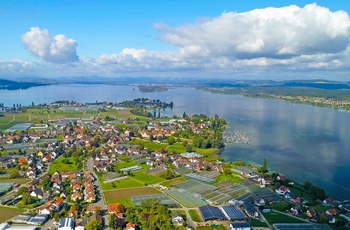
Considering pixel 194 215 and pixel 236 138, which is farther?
pixel 236 138

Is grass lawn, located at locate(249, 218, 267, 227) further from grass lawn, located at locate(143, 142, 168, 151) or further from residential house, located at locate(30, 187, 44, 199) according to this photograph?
grass lawn, located at locate(143, 142, 168, 151)

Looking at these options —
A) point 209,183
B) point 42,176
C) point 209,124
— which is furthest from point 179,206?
point 209,124

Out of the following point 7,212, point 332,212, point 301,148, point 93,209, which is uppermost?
point 301,148

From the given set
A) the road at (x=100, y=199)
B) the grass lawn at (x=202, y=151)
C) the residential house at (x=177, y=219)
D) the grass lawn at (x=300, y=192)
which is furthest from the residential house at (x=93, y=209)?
the grass lawn at (x=202, y=151)

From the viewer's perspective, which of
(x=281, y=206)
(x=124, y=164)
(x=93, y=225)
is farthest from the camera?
(x=124, y=164)

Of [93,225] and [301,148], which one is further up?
[301,148]

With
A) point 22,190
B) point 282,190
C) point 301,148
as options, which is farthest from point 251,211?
point 301,148

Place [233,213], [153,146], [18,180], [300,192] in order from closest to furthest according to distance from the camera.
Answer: [233,213] < [300,192] < [18,180] < [153,146]

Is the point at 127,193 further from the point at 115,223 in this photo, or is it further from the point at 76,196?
the point at 115,223

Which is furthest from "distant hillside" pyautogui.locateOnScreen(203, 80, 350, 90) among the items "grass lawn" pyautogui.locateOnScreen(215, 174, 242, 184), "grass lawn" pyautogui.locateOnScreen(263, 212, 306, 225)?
"grass lawn" pyautogui.locateOnScreen(263, 212, 306, 225)
